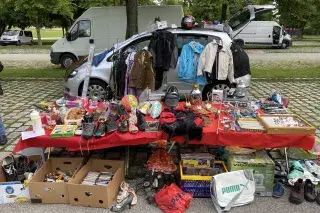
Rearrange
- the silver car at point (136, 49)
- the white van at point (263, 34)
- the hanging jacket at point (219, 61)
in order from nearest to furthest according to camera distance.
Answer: the hanging jacket at point (219, 61) → the silver car at point (136, 49) → the white van at point (263, 34)

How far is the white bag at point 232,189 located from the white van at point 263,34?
19.4m

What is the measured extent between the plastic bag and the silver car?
330 cm

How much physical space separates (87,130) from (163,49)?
310 cm

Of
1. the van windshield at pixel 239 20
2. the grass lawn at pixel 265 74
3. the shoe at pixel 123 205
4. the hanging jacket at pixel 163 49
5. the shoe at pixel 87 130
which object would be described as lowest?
the shoe at pixel 123 205

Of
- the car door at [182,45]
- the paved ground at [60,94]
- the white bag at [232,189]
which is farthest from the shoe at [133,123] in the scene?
the car door at [182,45]

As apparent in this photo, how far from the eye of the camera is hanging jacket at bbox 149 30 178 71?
6109 mm

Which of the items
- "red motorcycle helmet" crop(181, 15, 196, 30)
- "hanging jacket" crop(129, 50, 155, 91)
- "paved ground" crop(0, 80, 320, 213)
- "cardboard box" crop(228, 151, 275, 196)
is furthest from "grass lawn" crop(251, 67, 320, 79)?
"cardboard box" crop(228, 151, 275, 196)

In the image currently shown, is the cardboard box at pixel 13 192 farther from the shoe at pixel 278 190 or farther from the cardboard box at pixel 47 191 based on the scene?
the shoe at pixel 278 190

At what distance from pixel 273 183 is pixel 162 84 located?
3553 mm

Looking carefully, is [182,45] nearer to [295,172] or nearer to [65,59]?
[295,172]

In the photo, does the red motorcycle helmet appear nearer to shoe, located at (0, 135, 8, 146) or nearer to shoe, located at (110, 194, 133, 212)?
shoe, located at (0, 135, 8, 146)

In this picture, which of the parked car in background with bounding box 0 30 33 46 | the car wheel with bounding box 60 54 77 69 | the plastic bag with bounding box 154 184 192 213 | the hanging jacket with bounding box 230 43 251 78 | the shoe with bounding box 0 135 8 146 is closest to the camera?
the plastic bag with bounding box 154 184 192 213

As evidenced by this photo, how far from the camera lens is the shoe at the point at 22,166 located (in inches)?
148

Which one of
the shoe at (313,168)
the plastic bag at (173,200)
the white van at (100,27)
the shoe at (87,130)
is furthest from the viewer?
the white van at (100,27)
